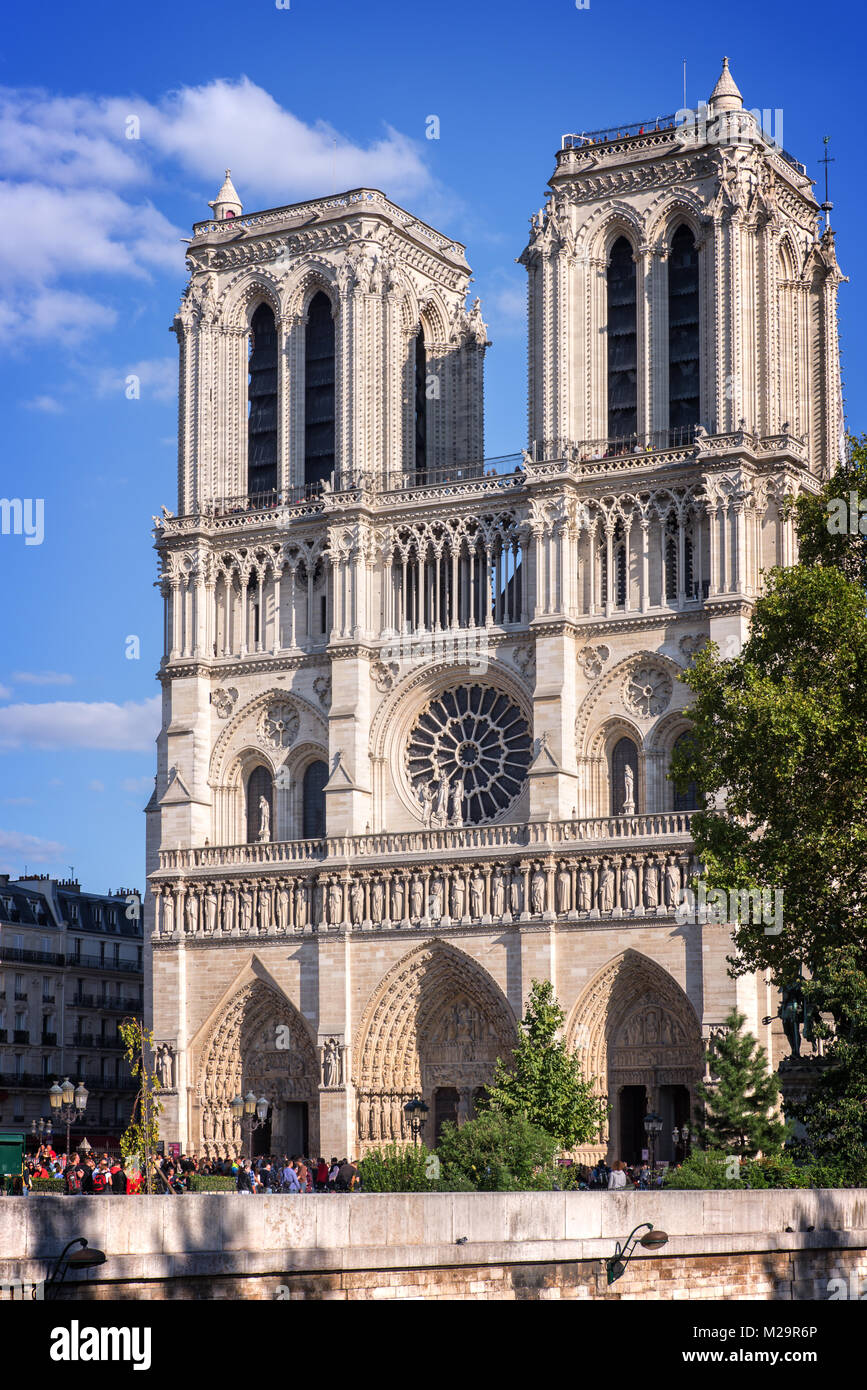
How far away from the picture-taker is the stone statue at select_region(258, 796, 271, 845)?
52125 mm

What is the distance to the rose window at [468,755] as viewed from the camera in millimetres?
50156

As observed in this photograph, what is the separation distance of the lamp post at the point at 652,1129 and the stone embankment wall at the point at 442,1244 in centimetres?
1757

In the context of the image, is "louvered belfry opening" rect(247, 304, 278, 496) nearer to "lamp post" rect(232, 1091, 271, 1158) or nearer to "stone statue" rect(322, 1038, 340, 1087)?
"stone statue" rect(322, 1038, 340, 1087)

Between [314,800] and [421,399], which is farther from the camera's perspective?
[421,399]

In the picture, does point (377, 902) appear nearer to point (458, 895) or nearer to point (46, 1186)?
point (458, 895)

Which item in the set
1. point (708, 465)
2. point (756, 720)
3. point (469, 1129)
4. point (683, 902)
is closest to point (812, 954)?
point (756, 720)

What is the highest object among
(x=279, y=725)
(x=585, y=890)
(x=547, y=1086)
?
(x=279, y=725)

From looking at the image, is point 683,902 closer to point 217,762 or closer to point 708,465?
point 708,465

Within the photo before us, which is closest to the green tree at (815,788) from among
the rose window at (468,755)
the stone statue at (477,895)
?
the stone statue at (477,895)

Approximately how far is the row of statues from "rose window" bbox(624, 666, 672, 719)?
12.0ft

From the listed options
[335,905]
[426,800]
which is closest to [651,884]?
[426,800]

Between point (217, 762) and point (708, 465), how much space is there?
1432 cm

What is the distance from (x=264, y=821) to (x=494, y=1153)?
22.6 m

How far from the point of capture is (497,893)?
157 feet
